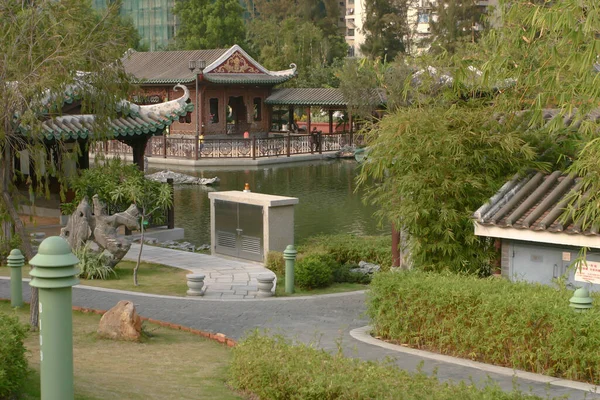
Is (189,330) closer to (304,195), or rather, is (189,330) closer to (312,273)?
(312,273)

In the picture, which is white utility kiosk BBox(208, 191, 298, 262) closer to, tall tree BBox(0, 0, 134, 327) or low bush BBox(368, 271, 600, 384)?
tall tree BBox(0, 0, 134, 327)

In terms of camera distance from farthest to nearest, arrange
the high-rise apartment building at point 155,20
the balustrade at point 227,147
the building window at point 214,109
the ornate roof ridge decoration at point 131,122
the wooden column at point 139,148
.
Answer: the high-rise apartment building at point 155,20 → the building window at point 214,109 → the balustrade at point 227,147 → the wooden column at point 139,148 → the ornate roof ridge decoration at point 131,122

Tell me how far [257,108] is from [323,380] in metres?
43.7

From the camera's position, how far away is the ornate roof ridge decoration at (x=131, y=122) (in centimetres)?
1997

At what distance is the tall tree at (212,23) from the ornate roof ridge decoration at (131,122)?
113 feet

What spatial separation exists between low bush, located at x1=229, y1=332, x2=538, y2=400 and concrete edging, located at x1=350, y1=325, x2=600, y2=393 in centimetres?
140

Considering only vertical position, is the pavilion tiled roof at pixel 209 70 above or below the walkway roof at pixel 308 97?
above

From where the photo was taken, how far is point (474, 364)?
32.9 feet

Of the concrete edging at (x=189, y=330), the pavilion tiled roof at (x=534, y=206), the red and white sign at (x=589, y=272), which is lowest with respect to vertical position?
the concrete edging at (x=189, y=330)

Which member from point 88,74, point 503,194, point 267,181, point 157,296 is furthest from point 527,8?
point 267,181

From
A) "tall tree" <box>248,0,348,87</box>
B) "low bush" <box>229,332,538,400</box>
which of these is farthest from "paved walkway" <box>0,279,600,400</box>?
"tall tree" <box>248,0,348,87</box>

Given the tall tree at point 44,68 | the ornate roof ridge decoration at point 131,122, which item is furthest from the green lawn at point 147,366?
the ornate roof ridge decoration at point 131,122

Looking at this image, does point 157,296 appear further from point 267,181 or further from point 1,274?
point 267,181

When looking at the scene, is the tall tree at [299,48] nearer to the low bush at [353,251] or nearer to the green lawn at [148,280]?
the low bush at [353,251]
